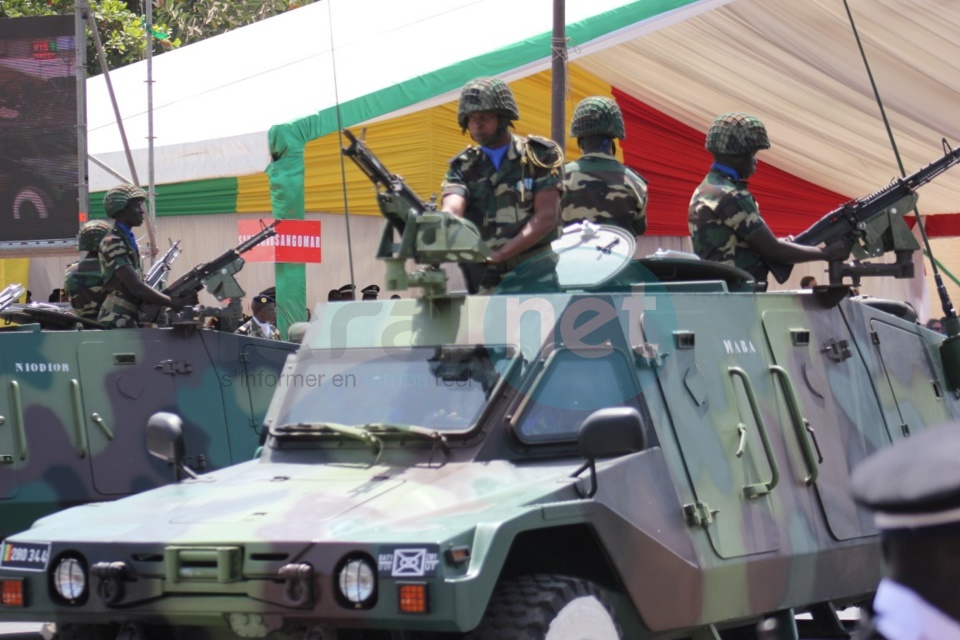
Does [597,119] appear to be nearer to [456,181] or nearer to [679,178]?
[456,181]

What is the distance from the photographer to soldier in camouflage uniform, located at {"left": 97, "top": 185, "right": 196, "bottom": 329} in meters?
10.5

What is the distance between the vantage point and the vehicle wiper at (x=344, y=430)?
236 inches

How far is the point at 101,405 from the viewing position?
9758 millimetres

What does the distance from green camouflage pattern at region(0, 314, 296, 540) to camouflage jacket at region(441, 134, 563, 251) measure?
349 cm

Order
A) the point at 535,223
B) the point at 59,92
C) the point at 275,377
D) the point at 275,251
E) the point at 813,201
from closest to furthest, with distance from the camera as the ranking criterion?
the point at 535,223 < the point at 275,377 < the point at 275,251 < the point at 59,92 < the point at 813,201

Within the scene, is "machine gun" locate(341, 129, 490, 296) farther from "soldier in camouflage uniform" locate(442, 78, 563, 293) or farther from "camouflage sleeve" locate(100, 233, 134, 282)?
"camouflage sleeve" locate(100, 233, 134, 282)

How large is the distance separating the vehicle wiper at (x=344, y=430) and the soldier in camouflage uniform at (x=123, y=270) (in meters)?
4.58

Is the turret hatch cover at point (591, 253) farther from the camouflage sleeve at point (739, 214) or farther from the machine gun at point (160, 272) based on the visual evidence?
the machine gun at point (160, 272)

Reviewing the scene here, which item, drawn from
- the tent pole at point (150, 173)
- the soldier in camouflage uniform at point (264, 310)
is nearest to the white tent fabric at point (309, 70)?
the tent pole at point (150, 173)

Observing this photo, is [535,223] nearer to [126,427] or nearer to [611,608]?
[611,608]

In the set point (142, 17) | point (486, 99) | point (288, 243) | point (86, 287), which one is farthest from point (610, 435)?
point (142, 17)

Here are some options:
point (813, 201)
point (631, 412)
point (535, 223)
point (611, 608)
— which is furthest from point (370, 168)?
point (813, 201)

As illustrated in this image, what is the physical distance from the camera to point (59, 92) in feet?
46.4

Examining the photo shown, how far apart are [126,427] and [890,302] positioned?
4.72 meters
